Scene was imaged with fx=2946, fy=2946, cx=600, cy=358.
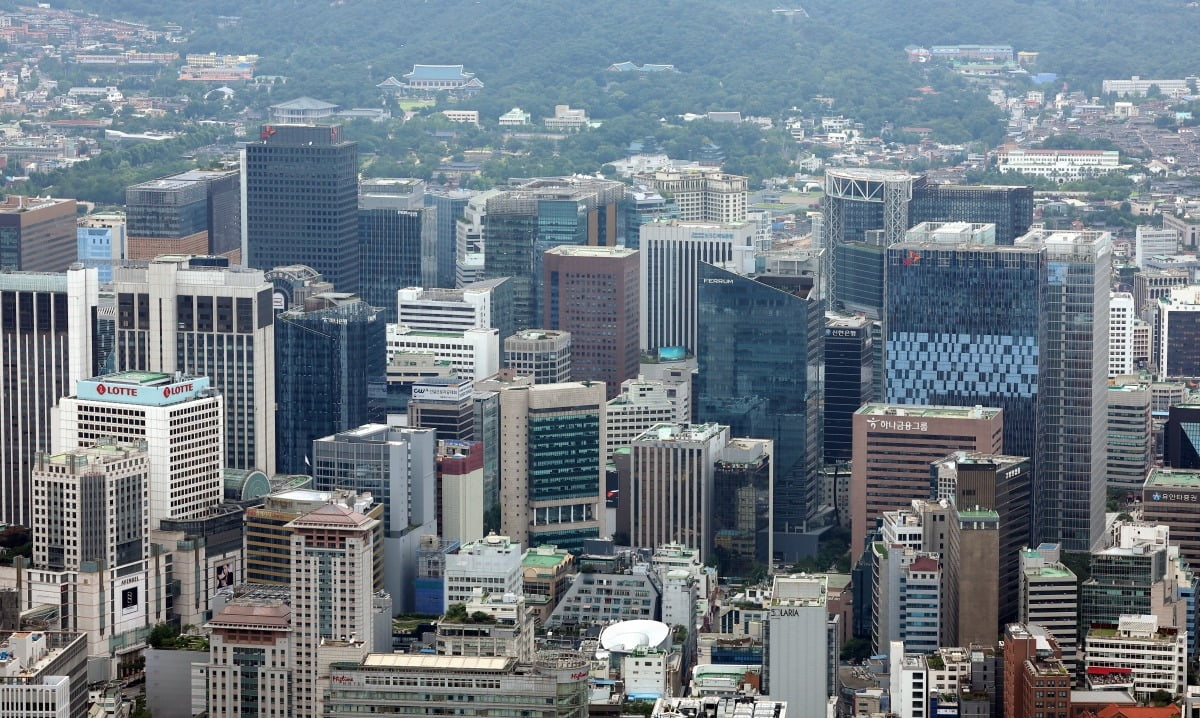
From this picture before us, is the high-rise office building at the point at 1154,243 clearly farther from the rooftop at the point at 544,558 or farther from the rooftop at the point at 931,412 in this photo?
the rooftop at the point at 544,558

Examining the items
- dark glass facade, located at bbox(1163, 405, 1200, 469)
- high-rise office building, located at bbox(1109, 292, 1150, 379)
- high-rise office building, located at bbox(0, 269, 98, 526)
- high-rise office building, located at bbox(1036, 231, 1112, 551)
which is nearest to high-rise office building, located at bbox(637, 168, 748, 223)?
high-rise office building, located at bbox(1109, 292, 1150, 379)

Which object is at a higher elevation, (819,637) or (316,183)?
(316,183)

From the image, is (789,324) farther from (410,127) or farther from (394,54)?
(394,54)

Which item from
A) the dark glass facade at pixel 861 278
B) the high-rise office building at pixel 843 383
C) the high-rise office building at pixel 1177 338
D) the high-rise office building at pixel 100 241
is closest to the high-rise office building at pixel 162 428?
the high-rise office building at pixel 843 383

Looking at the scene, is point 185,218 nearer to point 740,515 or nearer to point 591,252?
point 591,252

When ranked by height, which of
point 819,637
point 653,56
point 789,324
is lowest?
point 819,637

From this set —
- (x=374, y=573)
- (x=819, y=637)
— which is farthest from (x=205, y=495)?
(x=819, y=637)
